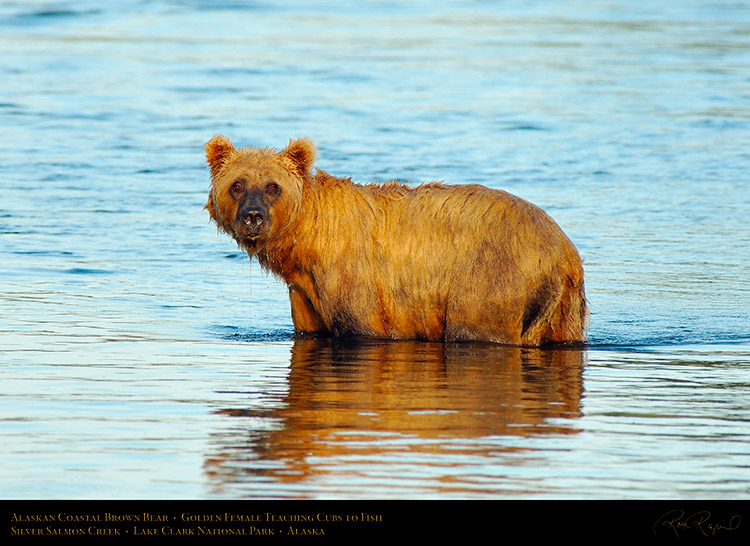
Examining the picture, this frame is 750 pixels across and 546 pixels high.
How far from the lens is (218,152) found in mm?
9477

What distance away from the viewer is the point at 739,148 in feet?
64.1

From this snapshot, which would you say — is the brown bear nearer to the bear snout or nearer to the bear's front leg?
the bear snout

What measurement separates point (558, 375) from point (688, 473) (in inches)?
92.3

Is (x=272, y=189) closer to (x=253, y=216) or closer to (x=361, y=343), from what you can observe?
(x=253, y=216)

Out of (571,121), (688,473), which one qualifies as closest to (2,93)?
(571,121)

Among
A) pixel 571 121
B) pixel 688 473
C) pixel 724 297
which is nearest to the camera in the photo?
pixel 688 473

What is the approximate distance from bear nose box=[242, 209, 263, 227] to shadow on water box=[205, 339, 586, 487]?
0.94m

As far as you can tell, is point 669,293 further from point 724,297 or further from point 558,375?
point 558,375

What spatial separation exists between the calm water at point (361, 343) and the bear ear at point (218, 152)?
1265 mm
